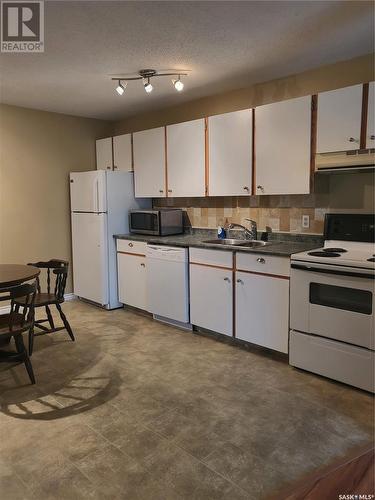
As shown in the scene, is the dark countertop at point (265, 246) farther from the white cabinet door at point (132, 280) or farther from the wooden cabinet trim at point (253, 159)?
the wooden cabinet trim at point (253, 159)

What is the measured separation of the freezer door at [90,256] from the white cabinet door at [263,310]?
1.87 m

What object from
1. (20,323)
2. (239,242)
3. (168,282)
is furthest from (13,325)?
(239,242)

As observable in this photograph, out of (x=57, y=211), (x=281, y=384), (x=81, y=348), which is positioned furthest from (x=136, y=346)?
(x=57, y=211)

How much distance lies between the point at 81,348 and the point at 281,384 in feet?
5.76

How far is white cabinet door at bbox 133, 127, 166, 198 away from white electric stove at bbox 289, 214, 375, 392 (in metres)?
2.02

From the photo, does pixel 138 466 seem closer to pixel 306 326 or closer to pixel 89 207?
pixel 306 326

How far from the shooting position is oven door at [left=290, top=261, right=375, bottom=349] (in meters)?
2.52

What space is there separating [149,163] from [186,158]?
596 mm

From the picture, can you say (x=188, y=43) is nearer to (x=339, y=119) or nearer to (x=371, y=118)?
(x=339, y=119)

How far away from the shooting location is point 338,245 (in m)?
3.16

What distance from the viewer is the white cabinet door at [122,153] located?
4680mm

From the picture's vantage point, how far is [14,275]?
3.05 m

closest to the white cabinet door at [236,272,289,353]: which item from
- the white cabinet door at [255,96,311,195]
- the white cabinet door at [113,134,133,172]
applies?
the white cabinet door at [255,96,311,195]

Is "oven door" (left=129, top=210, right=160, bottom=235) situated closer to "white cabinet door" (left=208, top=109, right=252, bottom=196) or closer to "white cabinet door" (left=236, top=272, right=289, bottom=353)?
"white cabinet door" (left=208, top=109, right=252, bottom=196)
